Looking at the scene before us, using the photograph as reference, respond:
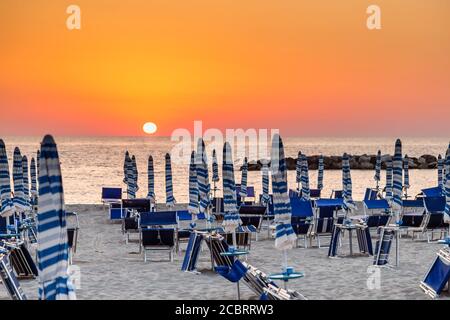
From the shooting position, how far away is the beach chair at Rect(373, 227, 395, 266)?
41.2 ft

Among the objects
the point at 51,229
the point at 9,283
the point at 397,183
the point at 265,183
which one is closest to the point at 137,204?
the point at 265,183

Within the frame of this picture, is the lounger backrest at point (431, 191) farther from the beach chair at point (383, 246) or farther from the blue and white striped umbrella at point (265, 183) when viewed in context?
the beach chair at point (383, 246)

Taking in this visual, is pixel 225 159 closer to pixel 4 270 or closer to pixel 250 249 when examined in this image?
pixel 250 249

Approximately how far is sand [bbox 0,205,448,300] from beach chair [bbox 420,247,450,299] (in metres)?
0.17

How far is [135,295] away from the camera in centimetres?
1079

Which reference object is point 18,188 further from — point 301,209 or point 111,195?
point 111,195

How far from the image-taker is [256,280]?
928 cm

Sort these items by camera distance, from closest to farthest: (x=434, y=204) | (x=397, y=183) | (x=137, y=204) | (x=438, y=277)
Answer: (x=438, y=277)
(x=397, y=183)
(x=434, y=204)
(x=137, y=204)

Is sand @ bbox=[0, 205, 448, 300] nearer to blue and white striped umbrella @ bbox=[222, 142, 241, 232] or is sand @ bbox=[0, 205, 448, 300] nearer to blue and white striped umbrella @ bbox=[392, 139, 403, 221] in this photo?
blue and white striped umbrella @ bbox=[222, 142, 241, 232]

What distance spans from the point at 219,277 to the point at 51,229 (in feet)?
21.0

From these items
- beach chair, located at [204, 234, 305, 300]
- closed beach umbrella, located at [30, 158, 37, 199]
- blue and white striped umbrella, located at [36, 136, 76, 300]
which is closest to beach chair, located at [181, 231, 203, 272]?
beach chair, located at [204, 234, 305, 300]

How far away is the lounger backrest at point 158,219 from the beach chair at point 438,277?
18.8ft

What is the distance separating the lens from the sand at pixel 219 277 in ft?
35.4
